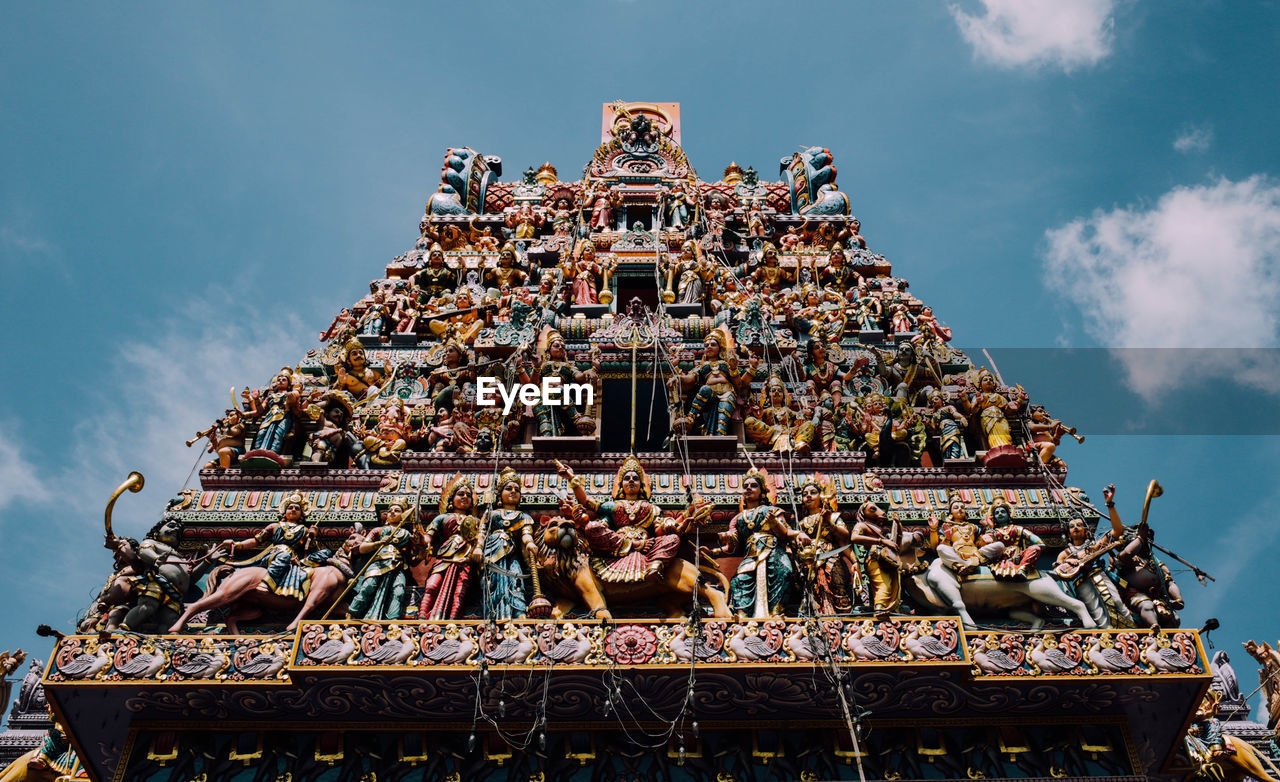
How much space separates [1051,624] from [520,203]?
1570 cm

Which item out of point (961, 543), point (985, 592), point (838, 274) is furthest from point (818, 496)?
point (838, 274)

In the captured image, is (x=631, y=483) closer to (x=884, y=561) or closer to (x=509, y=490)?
(x=509, y=490)

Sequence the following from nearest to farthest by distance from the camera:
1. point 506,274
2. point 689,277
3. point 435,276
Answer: point 689,277 → point 506,274 → point 435,276

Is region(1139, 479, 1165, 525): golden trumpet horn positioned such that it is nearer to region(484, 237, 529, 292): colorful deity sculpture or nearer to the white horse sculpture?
the white horse sculpture

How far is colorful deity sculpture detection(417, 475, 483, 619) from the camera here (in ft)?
37.3

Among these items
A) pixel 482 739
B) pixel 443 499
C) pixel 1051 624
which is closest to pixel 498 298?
pixel 443 499

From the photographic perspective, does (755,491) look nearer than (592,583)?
No

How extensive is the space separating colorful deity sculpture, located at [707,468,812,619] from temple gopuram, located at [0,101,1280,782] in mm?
42

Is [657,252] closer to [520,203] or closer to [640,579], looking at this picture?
[520,203]

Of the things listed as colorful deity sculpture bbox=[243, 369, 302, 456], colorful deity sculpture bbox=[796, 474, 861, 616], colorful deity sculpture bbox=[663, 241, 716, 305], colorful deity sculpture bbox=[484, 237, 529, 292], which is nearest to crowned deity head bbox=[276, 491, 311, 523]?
colorful deity sculpture bbox=[243, 369, 302, 456]

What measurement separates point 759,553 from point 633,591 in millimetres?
1468

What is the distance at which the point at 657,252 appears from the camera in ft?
66.9

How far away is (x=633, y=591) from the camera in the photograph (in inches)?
448

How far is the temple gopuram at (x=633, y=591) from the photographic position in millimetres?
10008
